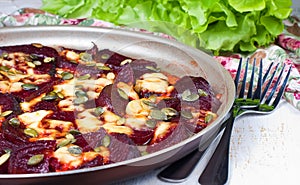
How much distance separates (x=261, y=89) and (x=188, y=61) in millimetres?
258

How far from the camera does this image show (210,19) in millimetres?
2193

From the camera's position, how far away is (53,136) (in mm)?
1360

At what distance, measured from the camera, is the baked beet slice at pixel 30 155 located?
3.93 ft

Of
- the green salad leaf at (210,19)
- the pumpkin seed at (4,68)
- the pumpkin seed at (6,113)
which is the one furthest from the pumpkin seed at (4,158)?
the green salad leaf at (210,19)

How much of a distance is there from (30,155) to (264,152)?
0.65m

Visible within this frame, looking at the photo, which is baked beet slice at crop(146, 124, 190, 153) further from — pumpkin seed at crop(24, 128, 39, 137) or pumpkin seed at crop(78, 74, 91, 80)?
pumpkin seed at crop(78, 74, 91, 80)

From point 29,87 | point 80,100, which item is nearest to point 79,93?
point 80,100

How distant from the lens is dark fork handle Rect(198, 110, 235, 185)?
1351 mm

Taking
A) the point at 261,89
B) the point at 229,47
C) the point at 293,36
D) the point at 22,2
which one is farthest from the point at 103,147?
the point at 22,2

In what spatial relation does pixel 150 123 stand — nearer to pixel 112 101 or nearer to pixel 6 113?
pixel 112 101

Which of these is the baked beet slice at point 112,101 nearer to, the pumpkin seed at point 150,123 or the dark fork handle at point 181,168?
the pumpkin seed at point 150,123

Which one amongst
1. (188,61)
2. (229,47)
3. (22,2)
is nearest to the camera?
(188,61)

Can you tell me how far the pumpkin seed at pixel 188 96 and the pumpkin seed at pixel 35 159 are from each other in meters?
0.48

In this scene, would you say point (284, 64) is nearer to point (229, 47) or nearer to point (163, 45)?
point (229, 47)
